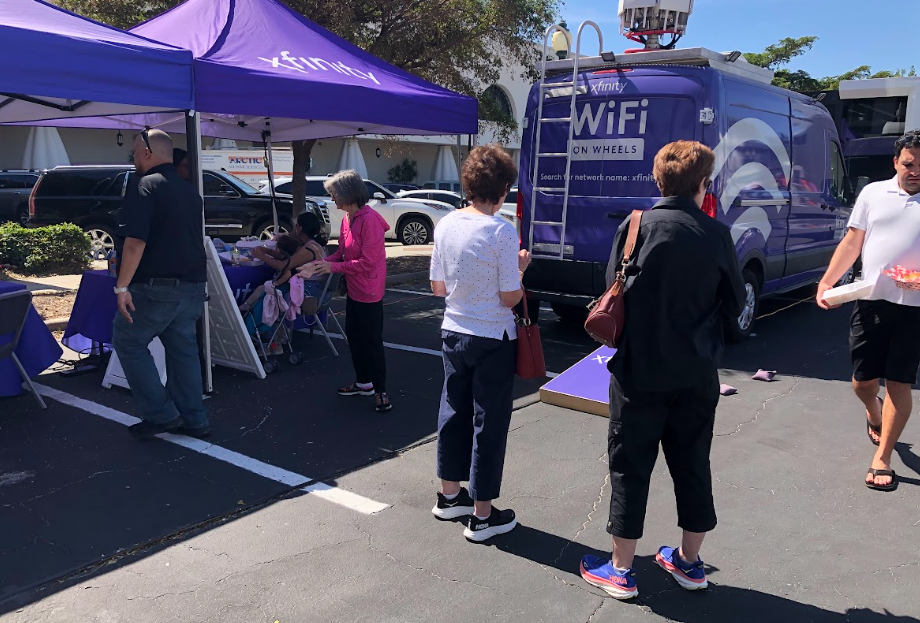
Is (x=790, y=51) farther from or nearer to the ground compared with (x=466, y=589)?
farther from the ground

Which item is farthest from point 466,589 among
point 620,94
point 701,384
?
point 620,94

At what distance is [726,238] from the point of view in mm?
2738

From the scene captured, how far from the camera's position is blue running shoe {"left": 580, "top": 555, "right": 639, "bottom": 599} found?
2967 mm

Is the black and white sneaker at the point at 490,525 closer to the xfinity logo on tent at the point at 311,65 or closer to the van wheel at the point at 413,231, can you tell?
the xfinity logo on tent at the point at 311,65

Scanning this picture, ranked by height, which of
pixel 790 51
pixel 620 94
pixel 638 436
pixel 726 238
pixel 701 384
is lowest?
pixel 638 436

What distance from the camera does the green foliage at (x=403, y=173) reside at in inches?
1537

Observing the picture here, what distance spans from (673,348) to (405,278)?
904cm

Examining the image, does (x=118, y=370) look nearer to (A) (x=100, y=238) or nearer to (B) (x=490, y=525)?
(B) (x=490, y=525)

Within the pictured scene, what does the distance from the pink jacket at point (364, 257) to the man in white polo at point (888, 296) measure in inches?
112

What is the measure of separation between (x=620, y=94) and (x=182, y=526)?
5.19 metres

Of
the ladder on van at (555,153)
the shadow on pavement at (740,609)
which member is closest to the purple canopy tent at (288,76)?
the ladder on van at (555,153)

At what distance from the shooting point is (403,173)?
129ft

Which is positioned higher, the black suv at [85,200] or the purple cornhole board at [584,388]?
the black suv at [85,200]

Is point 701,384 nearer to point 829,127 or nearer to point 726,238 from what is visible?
point 726,238
